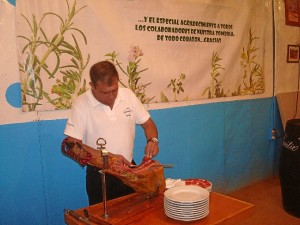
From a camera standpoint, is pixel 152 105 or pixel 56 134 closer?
pixel 56 134

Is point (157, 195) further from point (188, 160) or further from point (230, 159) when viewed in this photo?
point (230, 159)

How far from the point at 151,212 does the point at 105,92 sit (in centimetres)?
81

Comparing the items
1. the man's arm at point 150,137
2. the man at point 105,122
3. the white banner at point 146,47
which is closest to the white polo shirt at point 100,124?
the man at point 105,122

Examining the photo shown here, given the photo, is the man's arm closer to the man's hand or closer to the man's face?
the man's hand

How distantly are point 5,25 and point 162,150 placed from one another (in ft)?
5.60

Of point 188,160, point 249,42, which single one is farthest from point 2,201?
point 249,42

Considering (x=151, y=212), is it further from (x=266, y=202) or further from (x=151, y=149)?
(x=266, y=202)

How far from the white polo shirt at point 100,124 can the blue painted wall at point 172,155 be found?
0.42 m

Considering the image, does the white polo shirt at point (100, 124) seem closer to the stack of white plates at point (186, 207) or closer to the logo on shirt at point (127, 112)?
the logo on shirt at point (127, 112)

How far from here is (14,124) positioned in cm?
215

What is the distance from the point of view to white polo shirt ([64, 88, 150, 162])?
2.00m

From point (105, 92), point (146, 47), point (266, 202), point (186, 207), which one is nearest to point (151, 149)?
point (105, 92)

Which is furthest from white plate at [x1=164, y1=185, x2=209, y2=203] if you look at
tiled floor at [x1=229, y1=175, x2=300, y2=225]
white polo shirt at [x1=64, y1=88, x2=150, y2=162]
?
tiled floor at [x1=229, y1=175, x2=300, y2=225]

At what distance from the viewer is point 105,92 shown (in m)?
1.92
